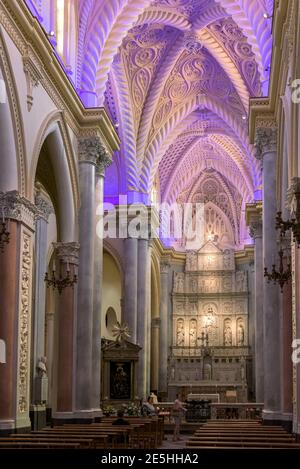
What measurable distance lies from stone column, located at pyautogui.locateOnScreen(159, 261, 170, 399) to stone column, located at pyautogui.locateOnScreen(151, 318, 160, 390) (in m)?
0.30

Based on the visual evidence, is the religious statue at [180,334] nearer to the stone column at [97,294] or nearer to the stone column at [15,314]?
the stone column at [97,294]

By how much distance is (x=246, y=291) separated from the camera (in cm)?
4000

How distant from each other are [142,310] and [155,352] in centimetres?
735

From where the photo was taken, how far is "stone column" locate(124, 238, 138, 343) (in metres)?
30.2

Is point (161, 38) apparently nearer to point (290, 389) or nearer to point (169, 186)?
point (169, 186)

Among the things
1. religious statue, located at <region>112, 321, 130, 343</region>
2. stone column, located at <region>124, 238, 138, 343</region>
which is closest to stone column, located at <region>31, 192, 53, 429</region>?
religious statue, located at <region>112, 321, 130, 343</region>

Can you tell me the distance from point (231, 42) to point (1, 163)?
1473cm

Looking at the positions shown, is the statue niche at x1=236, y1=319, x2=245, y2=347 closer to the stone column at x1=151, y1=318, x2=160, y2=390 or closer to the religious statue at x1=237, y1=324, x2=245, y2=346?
the religious statue at x1=237, y1=324, x2=245, y2=346

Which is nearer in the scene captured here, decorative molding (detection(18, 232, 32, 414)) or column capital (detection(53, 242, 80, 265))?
decorative molding (detection(18, 232, 32, 414))

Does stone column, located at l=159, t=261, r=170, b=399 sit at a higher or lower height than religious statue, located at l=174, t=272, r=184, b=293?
lower

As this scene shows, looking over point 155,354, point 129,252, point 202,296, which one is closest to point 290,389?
point 129,252

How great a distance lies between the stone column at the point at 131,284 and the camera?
3019 centimetres

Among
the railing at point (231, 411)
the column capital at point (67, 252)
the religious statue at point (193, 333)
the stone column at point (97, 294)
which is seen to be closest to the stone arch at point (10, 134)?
the column capital at point (67, 252)

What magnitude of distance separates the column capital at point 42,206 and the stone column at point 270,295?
22.6 feet
